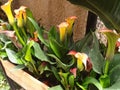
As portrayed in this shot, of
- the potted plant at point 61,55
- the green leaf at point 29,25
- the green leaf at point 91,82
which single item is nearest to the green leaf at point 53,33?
the potted plant at point 61,55

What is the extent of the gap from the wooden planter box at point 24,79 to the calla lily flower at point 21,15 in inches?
7.3

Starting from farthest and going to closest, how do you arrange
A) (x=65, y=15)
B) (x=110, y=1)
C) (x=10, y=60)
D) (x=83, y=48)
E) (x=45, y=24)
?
1. (x=45, y=24)
2. (x=65, y=15)
3. (x=10, y=60)
4. (x=83, y=48)
5. (x=110, y=1)

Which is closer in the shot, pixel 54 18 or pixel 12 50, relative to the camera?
pixel 12 50

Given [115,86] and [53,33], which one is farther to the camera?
[53,33]

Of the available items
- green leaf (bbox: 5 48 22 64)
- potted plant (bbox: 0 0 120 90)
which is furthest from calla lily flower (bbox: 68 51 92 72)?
green leaf (bbox: 5 48 22 64)

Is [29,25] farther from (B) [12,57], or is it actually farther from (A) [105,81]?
(A) [105,81]

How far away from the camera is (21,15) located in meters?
1.13

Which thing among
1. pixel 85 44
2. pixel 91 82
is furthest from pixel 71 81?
pixel 85 44

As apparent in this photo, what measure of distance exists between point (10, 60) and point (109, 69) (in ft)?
1.42

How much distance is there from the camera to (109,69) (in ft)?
3.20

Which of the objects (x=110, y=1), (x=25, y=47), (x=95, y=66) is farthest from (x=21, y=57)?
(x=110, y=1)

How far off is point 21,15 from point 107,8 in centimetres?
38

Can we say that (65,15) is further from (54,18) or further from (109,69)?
(109,69)

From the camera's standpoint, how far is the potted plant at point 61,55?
94 centimetres
